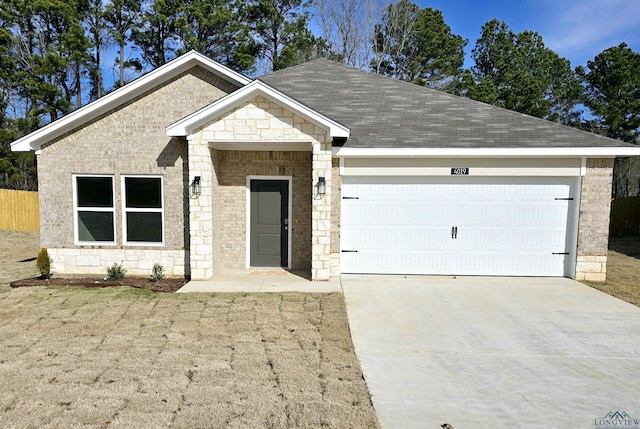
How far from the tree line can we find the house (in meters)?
15.3

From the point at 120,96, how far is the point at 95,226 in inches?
124

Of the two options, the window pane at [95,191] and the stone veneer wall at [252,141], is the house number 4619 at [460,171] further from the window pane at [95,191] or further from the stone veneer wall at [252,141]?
the window pane at [95,191]

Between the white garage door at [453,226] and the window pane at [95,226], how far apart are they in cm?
563

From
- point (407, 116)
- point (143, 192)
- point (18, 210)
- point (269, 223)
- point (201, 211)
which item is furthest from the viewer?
point (18, 210)

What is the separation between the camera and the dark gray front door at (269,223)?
9.50m

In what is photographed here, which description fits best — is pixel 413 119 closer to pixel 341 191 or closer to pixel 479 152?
pixel 479 152

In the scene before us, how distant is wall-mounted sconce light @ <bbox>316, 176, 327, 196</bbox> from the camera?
26.9ft

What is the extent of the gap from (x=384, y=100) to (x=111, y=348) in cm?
907

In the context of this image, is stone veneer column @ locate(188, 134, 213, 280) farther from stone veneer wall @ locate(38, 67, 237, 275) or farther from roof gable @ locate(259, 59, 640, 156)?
roof gable @ locate(259, 59, 640, 156)

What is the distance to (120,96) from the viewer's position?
28.7 feet

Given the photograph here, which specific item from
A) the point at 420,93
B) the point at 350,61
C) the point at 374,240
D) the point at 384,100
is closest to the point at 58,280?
the point at 374,240

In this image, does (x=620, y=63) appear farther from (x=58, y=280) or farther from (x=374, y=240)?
(x=58, y=280)

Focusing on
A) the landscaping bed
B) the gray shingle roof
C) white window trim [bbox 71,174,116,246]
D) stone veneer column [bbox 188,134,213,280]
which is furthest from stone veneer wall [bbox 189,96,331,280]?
white window trim [bbox 71,174,116,246]

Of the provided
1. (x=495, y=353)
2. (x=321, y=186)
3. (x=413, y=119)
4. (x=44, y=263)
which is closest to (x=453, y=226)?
(x=413, y=119)
